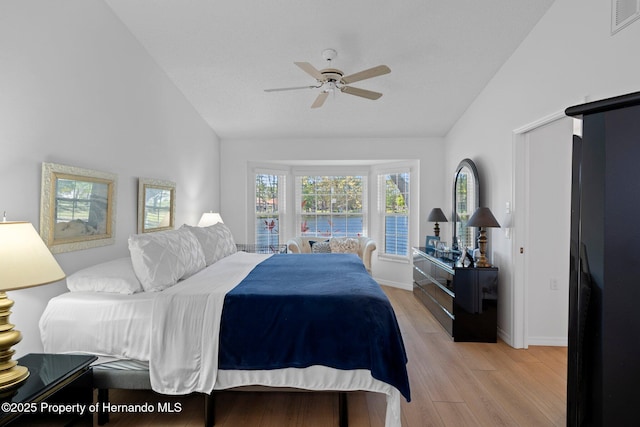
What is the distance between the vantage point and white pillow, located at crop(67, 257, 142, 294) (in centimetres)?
218

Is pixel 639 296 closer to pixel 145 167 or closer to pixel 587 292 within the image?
pixel 587 292

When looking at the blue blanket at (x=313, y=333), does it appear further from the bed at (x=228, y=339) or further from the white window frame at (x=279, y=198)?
the white window frame at (x=279, y=198)

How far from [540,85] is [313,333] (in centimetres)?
283

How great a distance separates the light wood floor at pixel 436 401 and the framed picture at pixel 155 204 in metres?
1.58

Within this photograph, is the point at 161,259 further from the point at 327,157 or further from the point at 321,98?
the point at 327,157

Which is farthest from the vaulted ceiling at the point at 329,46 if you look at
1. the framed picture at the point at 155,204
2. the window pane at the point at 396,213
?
the window pane at the point at 396,213

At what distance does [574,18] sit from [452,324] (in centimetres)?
282

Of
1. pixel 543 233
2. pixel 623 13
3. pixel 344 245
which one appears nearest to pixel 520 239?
pixel 543 233

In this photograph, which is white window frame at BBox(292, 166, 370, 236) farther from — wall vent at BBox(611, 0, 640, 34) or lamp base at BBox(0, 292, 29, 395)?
lamp base at BBox(0, 292, 29, 395)

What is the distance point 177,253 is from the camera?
264cm

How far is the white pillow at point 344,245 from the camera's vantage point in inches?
219

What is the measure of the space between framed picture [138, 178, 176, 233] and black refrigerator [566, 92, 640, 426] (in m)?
3.38

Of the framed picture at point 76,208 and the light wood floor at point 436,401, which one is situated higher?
the framed picture at point 76,208

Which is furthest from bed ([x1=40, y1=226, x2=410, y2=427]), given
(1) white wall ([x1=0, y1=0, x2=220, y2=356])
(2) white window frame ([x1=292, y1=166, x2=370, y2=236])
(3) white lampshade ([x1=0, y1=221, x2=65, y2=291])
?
(2) white window frame ([x1=292, y1=166, x2=370, y2=236])
